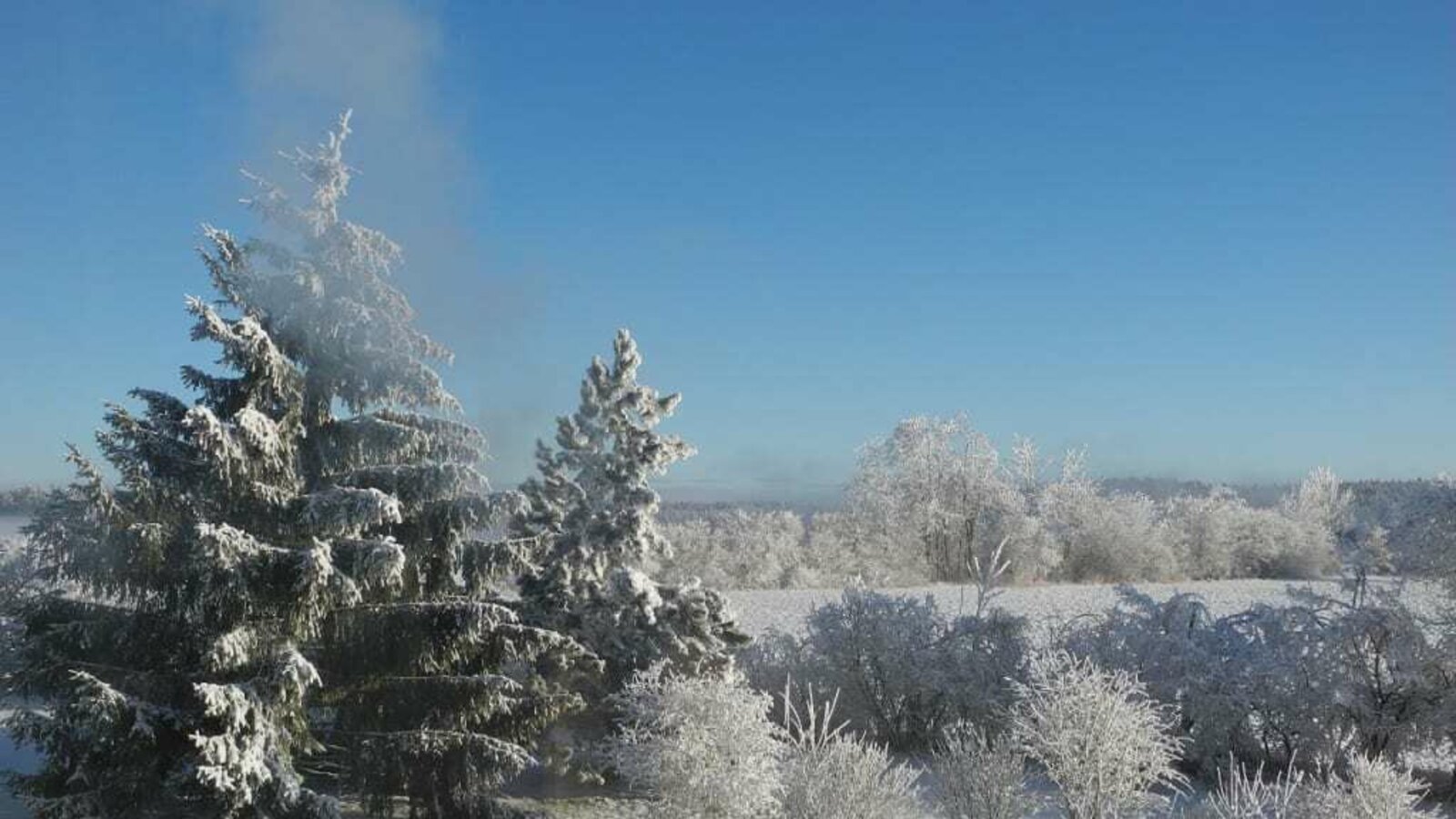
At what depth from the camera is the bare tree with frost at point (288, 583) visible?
962 centimetres

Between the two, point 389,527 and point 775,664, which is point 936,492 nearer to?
point 775,664

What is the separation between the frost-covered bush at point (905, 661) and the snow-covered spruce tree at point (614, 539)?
446 centimetres

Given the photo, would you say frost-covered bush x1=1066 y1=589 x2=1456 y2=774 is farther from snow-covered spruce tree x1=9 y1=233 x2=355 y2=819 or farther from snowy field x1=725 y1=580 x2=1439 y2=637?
snow-covered spruce tree x1=9 y1=233 x2=355 y2=819

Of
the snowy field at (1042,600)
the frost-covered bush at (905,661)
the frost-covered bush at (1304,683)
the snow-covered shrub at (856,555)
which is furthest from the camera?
the snow-covered shrub at (856,555)

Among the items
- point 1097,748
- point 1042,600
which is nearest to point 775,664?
point 1097,748

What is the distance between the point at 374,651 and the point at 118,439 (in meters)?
3.70

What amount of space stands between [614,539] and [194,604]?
5808 millimetres

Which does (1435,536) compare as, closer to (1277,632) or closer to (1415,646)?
(1415,646)

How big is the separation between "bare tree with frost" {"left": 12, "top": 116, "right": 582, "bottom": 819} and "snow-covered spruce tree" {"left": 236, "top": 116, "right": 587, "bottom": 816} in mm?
26

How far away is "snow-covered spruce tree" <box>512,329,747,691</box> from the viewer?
14.5 metres

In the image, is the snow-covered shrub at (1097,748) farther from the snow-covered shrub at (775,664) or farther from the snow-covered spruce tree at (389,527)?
the snow-covered shrub at (775,664)

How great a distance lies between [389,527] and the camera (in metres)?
11.6

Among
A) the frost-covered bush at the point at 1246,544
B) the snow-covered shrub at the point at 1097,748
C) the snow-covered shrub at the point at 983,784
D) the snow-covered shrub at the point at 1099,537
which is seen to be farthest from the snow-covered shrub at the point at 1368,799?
the frost-covered bush at the point at 1246,544

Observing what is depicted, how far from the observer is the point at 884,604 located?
19172 millimetres
